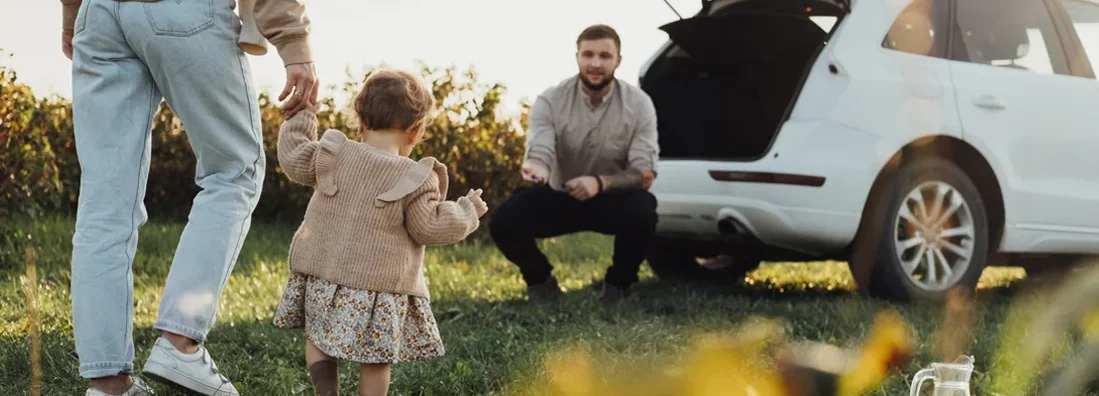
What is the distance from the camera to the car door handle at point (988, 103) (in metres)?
5.70

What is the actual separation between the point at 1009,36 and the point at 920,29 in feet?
2.26

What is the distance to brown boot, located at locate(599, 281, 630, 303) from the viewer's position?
576 centimetres

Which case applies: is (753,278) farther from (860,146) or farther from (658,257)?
(860,146)

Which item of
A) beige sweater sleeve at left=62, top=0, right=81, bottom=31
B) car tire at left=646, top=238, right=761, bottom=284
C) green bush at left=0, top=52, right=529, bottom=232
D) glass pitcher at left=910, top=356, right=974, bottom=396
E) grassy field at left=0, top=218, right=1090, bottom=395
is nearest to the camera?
glass pitcher at left=910, top=356, right=974, bottom=396

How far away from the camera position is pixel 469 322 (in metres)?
4.99

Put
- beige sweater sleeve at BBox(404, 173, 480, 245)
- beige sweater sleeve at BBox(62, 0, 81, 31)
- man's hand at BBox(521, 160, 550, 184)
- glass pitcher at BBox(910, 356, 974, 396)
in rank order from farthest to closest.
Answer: man's hand at BBox(521, 160, 550, 184) < beige sweater sleeve at BBox(62, 0, 81, 31) < beige sweater sleeve at BBox(404, 173, 480, 245) < glass pitcher at BBox(910, 356, 974, 396)

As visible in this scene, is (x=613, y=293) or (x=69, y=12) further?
(x=613, y=293)

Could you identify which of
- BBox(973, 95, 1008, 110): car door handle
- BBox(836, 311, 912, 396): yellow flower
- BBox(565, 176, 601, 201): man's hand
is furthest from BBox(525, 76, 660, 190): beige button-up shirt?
BBox(973, 95, 1008, 110): car door handle

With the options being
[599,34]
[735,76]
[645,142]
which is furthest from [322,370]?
[735,76]

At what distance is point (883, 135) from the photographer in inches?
214

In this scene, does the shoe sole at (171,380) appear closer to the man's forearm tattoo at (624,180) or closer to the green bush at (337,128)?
the man's forearm tattoo at (624,180)

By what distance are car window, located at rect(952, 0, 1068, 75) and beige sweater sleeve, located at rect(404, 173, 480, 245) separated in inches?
138

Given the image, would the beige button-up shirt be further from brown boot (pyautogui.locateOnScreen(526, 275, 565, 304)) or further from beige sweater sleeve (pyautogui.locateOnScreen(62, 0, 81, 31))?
beige sweater sleeve (pyautogui.locateOnScreen(62, 0, 81, 31))

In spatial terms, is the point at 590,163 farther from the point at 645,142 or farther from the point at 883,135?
the point at 883,135
